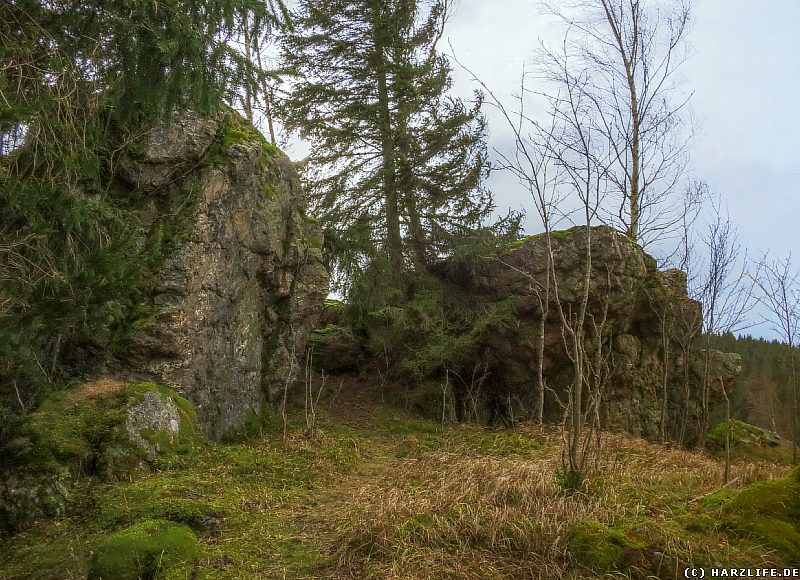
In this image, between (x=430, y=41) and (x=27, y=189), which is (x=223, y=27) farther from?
(x=430, y=41)

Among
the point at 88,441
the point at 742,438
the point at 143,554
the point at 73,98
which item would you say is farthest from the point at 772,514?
the point at 742,438

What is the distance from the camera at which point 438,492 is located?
16.2 ft

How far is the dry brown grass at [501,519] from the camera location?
3.75m

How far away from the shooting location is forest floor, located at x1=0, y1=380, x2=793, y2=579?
3.72m

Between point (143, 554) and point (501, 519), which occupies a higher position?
point (501, 519)

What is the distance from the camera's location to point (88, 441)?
571cm

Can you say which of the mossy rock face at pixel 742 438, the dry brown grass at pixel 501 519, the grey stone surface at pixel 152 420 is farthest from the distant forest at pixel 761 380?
the grey stone surface at pixel 152 420

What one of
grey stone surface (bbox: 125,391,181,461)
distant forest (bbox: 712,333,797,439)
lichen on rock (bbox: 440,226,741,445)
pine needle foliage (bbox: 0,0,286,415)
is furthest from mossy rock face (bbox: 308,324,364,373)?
distant forest (bbox: 712,333,797,439)

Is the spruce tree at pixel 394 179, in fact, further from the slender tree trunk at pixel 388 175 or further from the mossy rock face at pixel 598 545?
the mossy rock face at pixel 598 545

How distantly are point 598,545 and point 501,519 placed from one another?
74cm

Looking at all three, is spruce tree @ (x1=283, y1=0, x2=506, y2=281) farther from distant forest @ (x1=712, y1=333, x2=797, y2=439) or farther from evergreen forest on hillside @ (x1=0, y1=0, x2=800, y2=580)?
distant forest @ (x1=712, y1=333, x2=797, y2=439)

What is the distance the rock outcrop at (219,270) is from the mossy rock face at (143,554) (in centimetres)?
352

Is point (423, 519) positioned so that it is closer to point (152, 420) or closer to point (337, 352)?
point (152, 420)

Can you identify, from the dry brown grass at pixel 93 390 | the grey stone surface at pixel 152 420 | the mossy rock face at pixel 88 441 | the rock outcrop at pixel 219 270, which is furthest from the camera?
the rock outcrop at pixel 219 270
